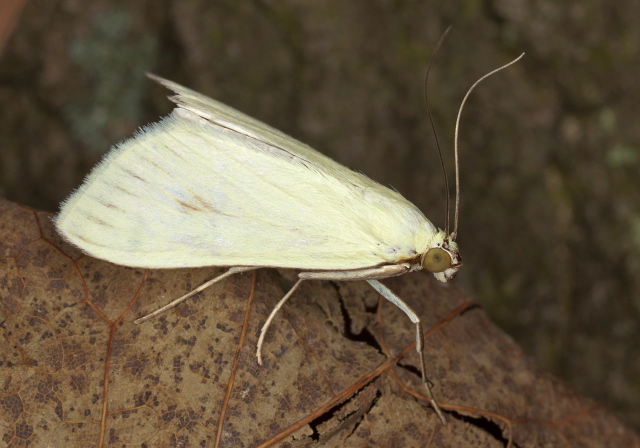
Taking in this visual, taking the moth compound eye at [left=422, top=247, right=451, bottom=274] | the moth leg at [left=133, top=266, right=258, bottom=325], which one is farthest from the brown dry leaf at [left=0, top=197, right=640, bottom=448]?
the moth compound eye at [left=422, top=247, right=451, bottom=274]

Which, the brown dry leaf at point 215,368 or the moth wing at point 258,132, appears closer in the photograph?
the brown dry leaf at point 215,368

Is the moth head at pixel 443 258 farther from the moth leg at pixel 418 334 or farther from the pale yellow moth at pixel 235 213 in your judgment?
the moth leg at pixel 418 334

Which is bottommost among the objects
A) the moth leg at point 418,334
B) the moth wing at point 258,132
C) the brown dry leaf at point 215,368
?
the brown dry leaf at point 215,368

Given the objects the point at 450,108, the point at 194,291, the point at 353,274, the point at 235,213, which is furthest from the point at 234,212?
the point at 450,108

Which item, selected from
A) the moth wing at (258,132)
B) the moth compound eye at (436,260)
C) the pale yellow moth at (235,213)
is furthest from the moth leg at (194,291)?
the moth compound eye at (436,260)

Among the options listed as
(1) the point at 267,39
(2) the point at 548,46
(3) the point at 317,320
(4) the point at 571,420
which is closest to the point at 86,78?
(1) the point at 267,39

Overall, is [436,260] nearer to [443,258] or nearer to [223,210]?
[443,258]

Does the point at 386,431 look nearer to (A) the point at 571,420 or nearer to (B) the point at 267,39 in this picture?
(A) the point at 571,420

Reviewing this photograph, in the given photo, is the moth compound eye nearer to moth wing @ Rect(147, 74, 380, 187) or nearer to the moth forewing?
the moth forewing
